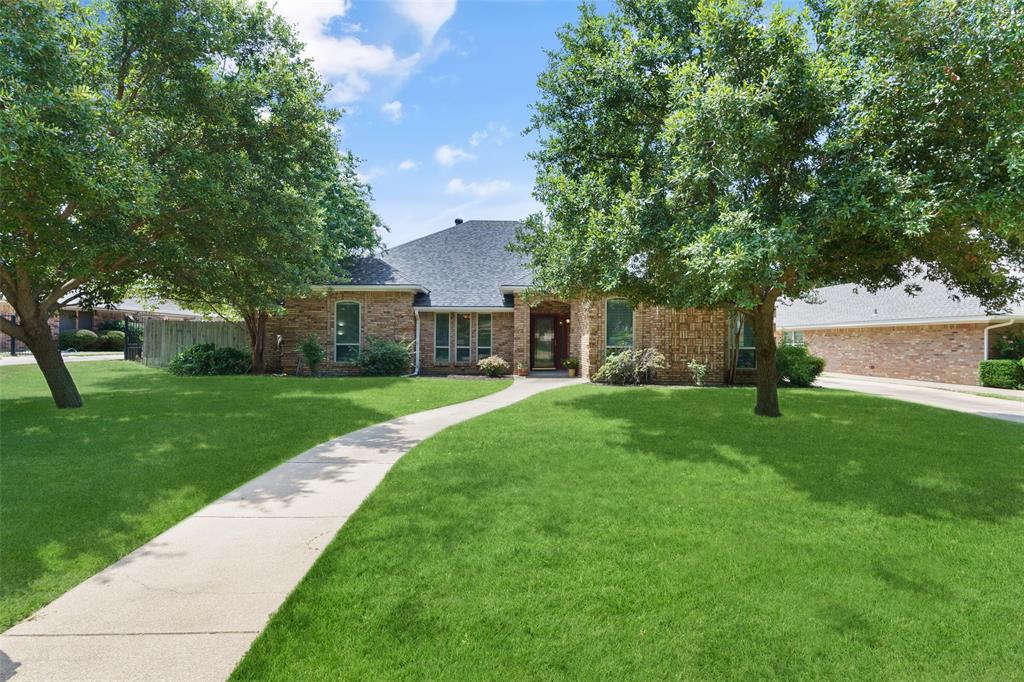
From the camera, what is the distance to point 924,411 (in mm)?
10766

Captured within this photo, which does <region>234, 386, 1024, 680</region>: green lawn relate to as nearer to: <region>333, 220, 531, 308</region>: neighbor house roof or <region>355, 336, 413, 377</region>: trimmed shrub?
<region>355, 336, 413, 377</region>: trimmed shrub

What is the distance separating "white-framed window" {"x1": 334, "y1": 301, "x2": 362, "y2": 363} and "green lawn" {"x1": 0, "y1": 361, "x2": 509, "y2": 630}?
436cm

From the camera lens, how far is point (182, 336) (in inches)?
819

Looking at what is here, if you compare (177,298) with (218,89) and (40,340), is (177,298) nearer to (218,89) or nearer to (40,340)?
(40,340)

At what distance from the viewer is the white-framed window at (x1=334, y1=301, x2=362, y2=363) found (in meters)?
18.8

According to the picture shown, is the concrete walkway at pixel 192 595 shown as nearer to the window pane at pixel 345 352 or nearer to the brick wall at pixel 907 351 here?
the window pane at pixel 345 352

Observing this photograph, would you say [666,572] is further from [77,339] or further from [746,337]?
[77,339]

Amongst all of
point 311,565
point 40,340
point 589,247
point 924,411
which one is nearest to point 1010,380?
point 924,411

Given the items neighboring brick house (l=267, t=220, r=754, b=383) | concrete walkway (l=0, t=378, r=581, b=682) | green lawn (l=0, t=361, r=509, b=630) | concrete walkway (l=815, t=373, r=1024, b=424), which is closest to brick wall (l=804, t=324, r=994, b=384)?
concrete walkway (l=815, t=373, r=1024, b=424)

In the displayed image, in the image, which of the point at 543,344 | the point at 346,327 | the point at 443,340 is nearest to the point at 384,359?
the point at 346,327

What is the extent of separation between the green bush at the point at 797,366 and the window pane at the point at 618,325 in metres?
4.91

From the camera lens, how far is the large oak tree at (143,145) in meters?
6.99

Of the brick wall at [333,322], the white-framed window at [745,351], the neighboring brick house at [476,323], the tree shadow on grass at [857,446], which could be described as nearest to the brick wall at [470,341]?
the neighboring brick house at [476,323]

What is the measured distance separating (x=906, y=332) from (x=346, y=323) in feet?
74.9
